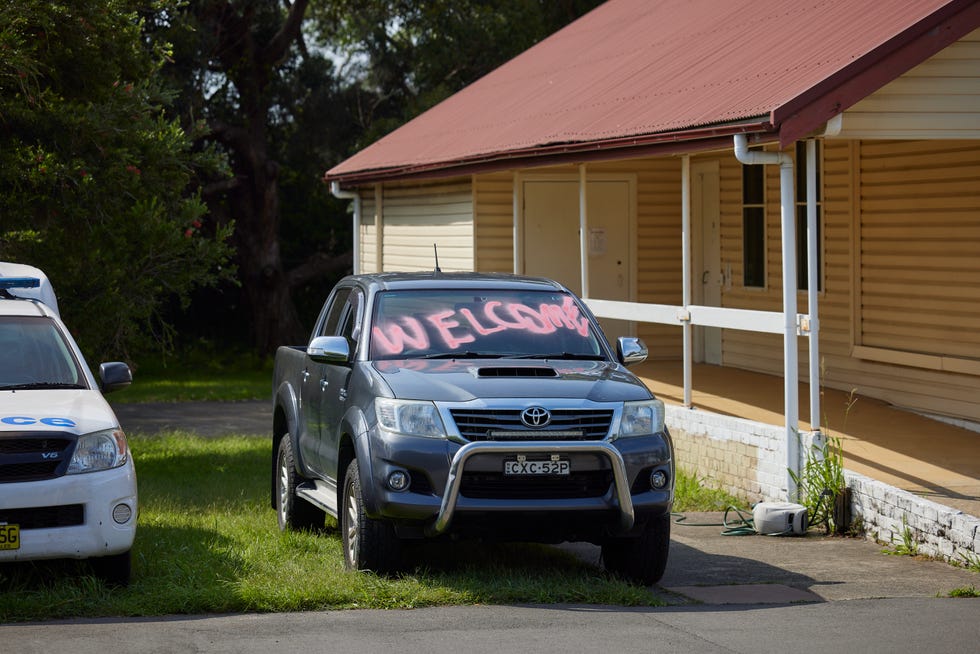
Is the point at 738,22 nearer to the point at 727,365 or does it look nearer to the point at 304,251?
the point at 727,365

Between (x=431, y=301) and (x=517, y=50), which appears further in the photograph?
(x=517, y=50)

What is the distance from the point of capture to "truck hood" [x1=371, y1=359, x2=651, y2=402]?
8.06 meters

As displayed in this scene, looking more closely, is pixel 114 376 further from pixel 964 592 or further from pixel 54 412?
pixel 964 592

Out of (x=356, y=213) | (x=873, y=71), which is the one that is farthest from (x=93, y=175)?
(x=356, y=213)

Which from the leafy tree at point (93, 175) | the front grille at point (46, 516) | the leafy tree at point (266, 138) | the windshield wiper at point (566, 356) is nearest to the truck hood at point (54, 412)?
the front grille at point (46, 516)

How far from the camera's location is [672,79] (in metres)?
14.8

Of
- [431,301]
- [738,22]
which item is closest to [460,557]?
[431,301]

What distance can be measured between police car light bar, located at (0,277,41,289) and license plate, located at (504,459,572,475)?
3827mm

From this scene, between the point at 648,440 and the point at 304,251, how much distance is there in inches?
1071

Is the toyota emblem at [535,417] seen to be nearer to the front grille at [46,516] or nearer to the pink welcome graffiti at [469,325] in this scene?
the pink welcome graffiti at [469,325]

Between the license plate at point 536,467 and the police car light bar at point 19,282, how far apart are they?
383 cm

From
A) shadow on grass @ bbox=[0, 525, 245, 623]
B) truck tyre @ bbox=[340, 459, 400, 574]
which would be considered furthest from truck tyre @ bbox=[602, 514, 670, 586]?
shadow on grass @ bbox=[0, 525, 245, 623]

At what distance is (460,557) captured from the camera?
366 inches

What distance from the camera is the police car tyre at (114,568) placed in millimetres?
8070
